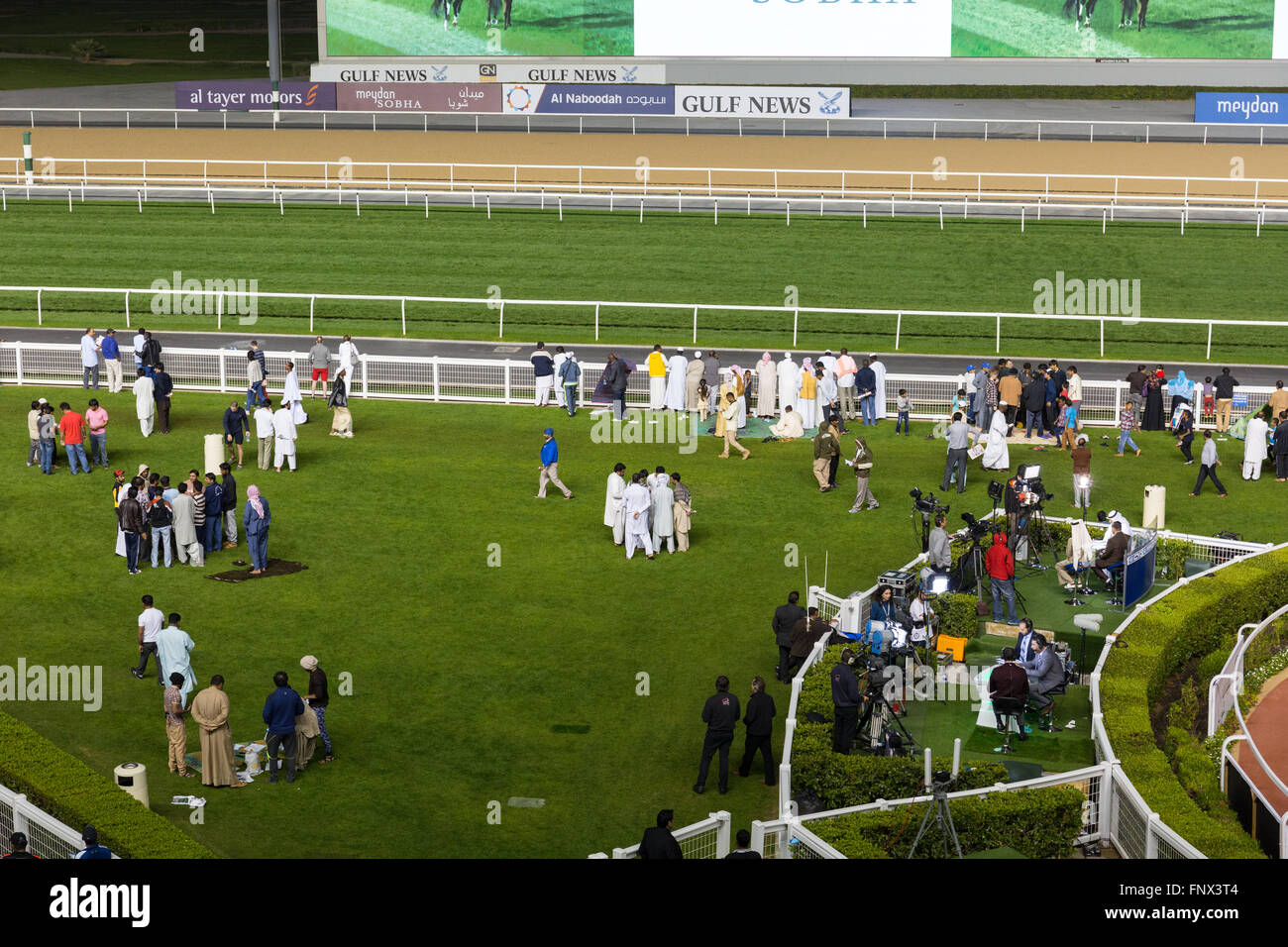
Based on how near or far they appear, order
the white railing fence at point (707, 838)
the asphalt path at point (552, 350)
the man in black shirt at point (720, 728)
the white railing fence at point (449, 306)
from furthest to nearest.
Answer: the white railing fence at point (449, 306)
the asphalt path at point (552, 350)
the man in black shirt at point (720, 728)
the white railing fence at point (707, 838)

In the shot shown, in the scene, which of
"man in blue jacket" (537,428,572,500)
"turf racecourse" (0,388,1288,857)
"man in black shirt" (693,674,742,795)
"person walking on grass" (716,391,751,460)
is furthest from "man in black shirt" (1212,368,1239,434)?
"man in black shirt" (693,674,742,795)

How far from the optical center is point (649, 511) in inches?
885

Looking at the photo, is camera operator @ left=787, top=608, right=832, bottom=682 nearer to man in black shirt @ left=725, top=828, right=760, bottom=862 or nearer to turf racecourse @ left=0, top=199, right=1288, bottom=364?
man in black shirt @ left=725, top=828, right=760, bottom=862

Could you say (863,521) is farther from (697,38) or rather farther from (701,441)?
(697,38)

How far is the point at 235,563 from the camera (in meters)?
21.9

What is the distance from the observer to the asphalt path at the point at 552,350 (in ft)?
107

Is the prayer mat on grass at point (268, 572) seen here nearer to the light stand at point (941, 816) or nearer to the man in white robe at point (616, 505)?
the man in white robe at point (616, 505)

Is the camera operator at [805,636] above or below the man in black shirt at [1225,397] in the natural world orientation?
below

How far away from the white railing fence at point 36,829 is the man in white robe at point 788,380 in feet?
57.8

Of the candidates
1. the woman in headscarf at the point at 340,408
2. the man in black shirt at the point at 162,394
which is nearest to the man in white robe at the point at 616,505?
the woman in headscarf at the point at 340,408

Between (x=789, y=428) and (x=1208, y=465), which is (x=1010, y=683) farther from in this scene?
(x=789, y=428)

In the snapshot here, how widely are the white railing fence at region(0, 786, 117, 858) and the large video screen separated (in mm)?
44899

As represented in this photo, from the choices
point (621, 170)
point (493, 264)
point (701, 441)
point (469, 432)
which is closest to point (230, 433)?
point (469, 432)

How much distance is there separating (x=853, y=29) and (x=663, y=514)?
3564cm
